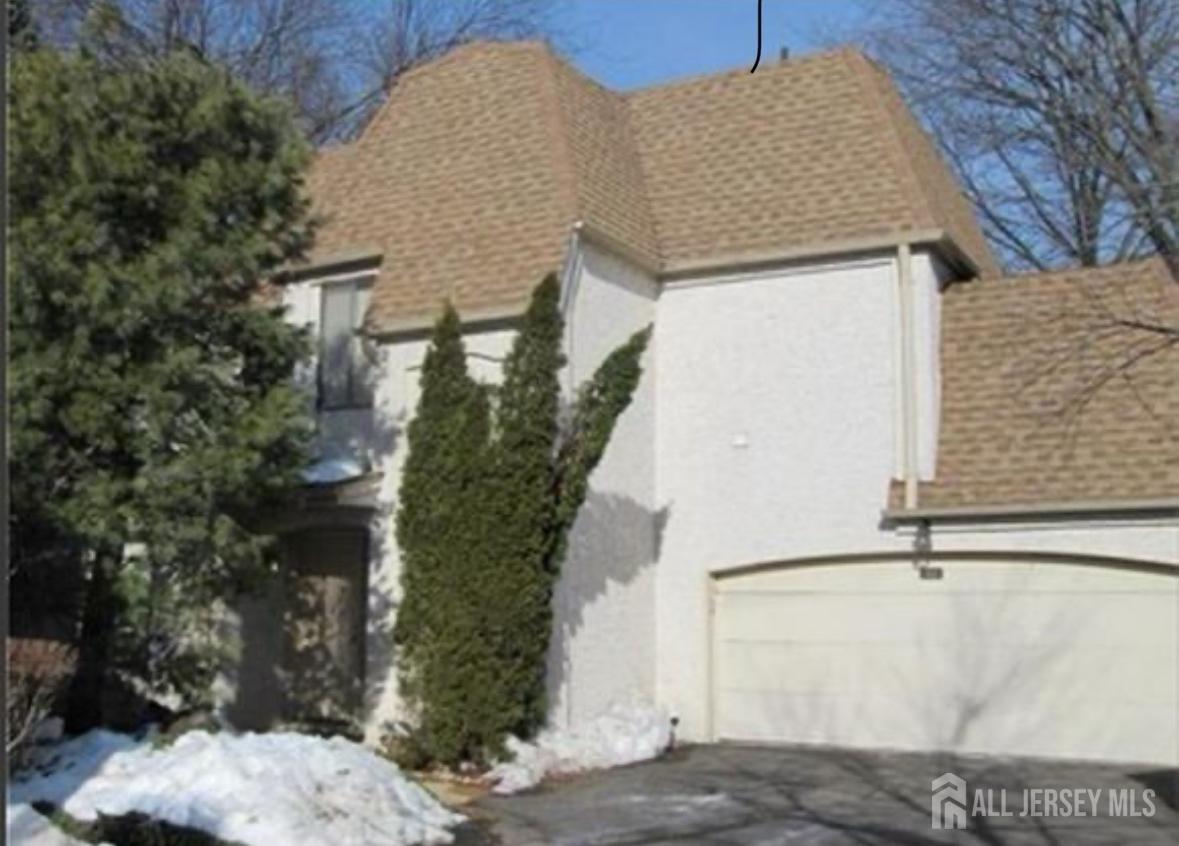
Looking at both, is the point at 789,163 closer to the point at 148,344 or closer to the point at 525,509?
the point at 525,509

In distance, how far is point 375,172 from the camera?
1758 centimetres

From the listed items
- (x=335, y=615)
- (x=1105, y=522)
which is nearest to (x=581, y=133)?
(x=335, y=615)

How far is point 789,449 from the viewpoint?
15680 mm

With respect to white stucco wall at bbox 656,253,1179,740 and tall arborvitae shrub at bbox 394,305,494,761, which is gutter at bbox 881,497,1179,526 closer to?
white stucco wall at bbox 656,253,1179,740

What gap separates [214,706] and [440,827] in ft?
18.0

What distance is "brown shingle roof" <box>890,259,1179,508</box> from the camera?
14.3 meters

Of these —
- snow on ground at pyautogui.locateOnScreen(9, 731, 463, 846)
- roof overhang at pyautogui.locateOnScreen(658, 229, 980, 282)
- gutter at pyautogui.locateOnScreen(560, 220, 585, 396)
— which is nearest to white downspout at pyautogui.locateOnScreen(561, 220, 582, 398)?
gutter at pyautogui.locateOnScreen(560, 220, 585, 396)

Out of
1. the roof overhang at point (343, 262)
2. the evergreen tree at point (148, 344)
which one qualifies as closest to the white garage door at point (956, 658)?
the roof overhang at point (343, 262)

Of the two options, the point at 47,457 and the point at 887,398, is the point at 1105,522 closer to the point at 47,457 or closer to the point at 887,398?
the point at 887,398

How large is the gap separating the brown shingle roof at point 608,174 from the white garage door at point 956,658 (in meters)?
3.90

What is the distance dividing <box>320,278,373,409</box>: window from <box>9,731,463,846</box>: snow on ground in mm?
5376

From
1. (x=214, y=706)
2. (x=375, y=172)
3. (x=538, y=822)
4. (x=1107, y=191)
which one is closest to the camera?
(x=538, y=822)
